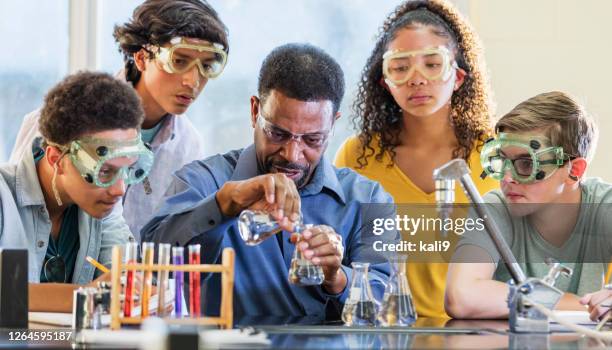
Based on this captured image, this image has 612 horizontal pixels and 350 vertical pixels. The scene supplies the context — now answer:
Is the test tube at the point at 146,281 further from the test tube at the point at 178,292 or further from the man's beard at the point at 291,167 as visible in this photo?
the man's beard at the point at 291,167

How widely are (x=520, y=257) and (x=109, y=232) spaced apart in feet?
3.95

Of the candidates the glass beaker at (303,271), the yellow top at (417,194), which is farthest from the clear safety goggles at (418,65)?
the glass beaker at (303,271)

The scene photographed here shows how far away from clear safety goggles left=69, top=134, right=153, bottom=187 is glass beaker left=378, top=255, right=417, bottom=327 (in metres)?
0.87

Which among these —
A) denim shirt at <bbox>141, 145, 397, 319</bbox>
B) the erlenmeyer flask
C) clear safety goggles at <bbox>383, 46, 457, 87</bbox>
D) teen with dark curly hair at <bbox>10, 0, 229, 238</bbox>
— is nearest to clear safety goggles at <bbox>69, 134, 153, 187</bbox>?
denim shirt at <bbox>141, 145, 397, 319</bbox>

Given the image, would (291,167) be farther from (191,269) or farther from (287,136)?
(191,269)

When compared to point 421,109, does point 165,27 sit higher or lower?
higher

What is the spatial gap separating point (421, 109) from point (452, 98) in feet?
0.67

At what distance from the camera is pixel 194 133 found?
3520 millimetres

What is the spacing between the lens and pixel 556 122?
8.87ft

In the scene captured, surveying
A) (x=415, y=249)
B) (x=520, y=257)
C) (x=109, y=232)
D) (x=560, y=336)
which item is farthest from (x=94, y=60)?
(x=560, y=336)

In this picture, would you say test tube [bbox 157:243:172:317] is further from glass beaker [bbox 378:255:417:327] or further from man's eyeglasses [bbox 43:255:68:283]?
man's eyeglasses [bbox 43:255:68:283]

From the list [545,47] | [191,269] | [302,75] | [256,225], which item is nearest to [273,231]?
[256,225]

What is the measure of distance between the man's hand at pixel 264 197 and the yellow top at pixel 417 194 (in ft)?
2.55

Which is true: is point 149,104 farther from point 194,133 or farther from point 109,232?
point 109,232
